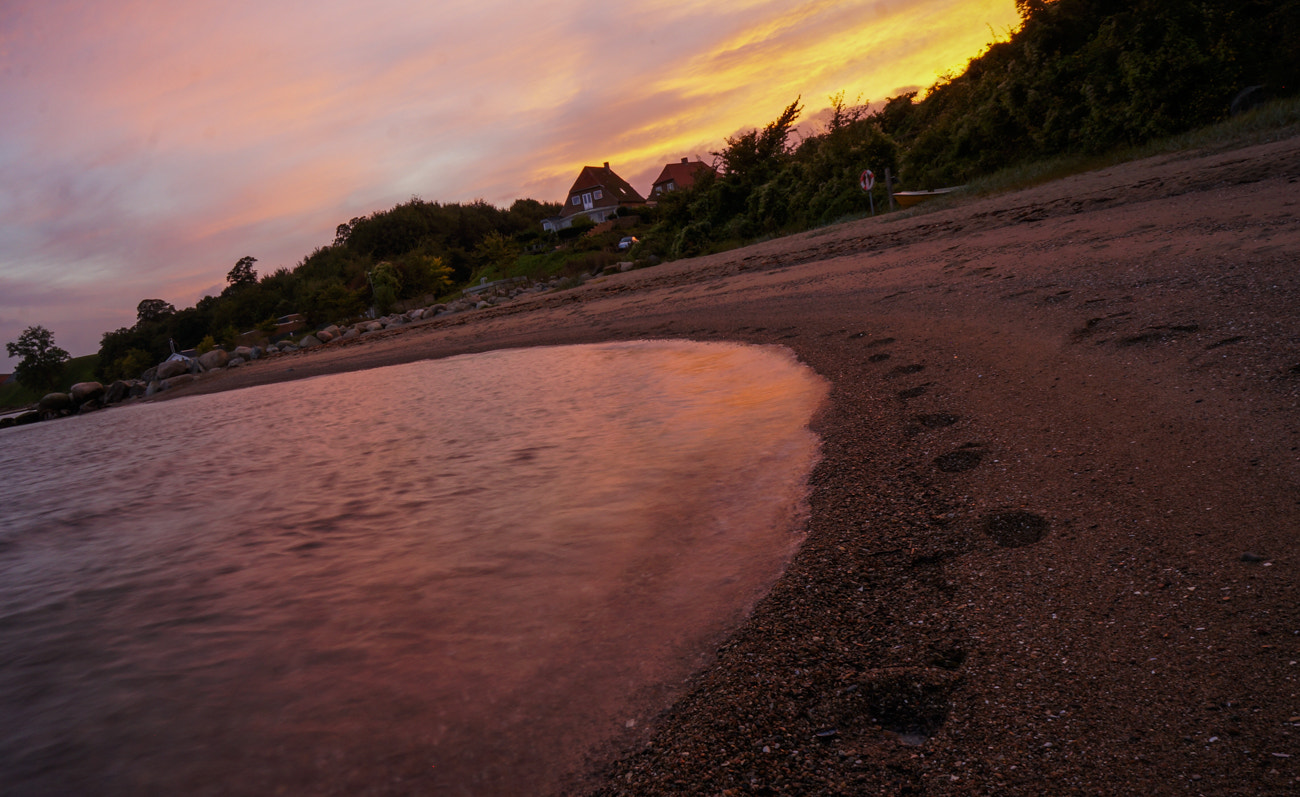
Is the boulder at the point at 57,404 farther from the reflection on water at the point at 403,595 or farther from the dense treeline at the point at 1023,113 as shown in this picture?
the reflection on water at the point at 403,595

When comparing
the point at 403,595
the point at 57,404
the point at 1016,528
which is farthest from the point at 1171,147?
the point at 57,404

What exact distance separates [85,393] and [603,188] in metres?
53.3

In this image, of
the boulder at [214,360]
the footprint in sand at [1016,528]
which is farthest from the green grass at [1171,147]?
the boulder at [214,360]

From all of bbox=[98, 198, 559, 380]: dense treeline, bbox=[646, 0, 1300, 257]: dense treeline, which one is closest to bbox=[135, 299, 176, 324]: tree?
bbox=[98, 198, 559, 380]: dense treeline

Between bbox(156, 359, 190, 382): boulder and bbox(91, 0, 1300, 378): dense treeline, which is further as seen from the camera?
bbox(156, 359, 190, 382): boulder

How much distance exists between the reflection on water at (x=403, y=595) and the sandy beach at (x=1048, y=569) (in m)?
0.32

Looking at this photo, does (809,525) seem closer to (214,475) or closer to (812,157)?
(214,475)

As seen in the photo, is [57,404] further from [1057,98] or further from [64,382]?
[64,382]

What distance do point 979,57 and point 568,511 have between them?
22.3 metres

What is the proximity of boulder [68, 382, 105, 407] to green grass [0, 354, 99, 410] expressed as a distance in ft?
102

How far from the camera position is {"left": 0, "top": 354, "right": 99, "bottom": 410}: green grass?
54.3 meters

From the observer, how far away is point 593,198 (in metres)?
71.8

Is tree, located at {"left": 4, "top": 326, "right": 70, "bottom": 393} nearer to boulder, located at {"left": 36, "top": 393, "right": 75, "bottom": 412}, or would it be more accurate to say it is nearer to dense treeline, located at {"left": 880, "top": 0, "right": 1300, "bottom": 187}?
boulder, located at {"left": 36, "top": 393, "right": 75, "bottom": 412}

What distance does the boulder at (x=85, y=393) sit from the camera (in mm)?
26953
